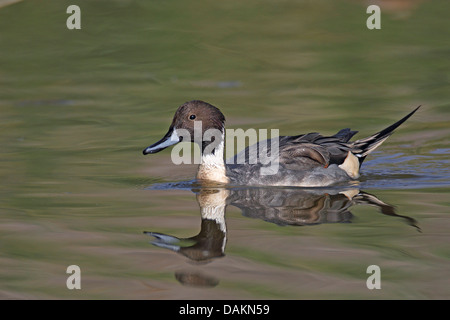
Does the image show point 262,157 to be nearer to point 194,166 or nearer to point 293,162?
point 293,162

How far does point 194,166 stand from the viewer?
875 cm

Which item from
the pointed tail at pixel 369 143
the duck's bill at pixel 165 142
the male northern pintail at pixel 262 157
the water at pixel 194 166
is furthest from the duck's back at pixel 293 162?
the duck's bill at pixel 165 142

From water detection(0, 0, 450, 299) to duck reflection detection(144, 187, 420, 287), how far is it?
0.7 inches

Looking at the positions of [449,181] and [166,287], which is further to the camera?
[449,181]

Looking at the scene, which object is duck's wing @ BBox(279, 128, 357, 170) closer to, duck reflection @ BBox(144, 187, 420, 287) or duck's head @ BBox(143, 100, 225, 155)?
duck reflection @ BBox(144, 187, 420, 287)

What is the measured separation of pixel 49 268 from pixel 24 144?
4049 mm

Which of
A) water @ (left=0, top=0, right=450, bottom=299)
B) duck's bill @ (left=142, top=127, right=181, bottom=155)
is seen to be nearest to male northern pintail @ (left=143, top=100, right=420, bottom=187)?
duck's bill @ (left=142, top=127, right=181, bottom=155)

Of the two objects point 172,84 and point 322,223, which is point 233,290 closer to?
point 322,223

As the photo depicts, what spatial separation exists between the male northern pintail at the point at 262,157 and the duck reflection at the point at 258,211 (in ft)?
0.73

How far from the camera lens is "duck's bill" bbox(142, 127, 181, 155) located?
7.50 m

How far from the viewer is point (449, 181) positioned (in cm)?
757

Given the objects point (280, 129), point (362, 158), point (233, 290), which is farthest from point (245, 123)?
point (233, 290)

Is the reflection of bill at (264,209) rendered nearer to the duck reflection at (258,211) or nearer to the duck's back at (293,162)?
the duck reflection at (258,211)
